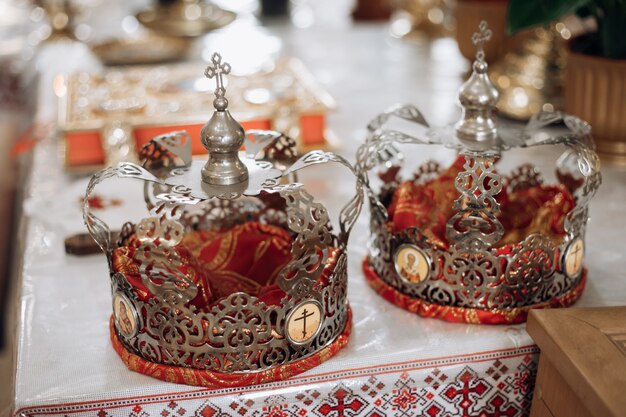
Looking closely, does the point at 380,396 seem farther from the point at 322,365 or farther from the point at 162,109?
the point at 162,109

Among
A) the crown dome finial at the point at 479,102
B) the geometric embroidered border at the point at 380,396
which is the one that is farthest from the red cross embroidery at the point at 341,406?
the crown dome finial at the point at 479,102

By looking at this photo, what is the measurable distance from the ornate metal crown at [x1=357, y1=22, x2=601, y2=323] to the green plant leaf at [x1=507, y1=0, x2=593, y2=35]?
0.97 feet

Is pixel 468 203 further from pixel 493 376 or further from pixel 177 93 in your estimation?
pixel 177 93

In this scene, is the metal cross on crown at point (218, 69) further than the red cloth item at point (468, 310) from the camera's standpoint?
No

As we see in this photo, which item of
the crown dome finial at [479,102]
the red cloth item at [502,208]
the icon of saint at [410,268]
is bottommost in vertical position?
the icon of saint at [410,268]

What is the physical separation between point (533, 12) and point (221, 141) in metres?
0.69

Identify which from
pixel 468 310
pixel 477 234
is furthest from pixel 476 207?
pixel 468 310

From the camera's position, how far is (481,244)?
89cm

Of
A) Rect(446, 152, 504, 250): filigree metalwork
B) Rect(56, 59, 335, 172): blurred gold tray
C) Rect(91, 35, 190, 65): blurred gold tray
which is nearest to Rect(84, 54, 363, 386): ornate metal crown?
Rect(446, 152, 504, 250): filigree metalwork

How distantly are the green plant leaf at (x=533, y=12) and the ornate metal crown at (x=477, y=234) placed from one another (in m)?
0.30

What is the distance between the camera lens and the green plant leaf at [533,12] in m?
1.25

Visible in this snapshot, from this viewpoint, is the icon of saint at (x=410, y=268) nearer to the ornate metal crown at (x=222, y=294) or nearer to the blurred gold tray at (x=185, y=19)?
the ornate metal crown at (x=222, y=294)

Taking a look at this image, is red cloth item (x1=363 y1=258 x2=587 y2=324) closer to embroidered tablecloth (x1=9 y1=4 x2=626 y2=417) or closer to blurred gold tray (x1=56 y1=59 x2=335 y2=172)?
embroidered tablecloth (x1=9 y1=4 x2=626 y2=417)

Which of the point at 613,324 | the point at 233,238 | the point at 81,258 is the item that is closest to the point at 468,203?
the point at 613,324
